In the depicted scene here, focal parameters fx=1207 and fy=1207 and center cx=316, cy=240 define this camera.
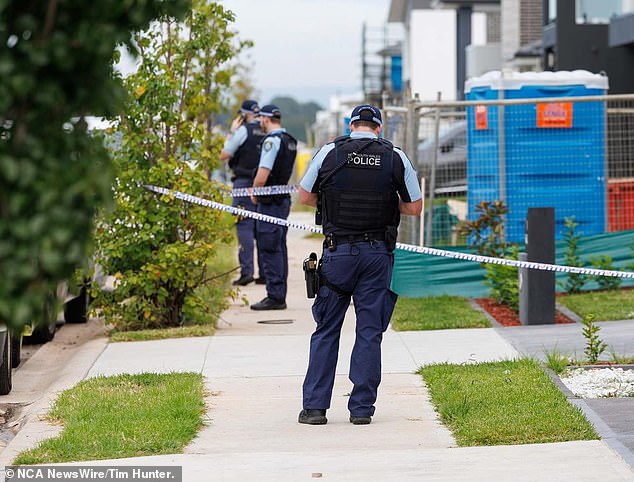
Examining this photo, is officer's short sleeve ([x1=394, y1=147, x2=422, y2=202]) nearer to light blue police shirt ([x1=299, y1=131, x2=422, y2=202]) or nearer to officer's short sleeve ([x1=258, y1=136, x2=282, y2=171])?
light blue police shirt ([x1=299, y1=131, x2=422, y2=202])

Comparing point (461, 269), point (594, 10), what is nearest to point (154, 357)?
point (461, 269)

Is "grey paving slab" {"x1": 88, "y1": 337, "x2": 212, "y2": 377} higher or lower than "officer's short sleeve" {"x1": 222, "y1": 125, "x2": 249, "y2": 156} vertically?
lower

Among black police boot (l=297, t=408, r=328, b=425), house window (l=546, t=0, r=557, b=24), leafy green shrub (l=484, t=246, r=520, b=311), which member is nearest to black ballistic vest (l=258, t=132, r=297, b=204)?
leafy green shrub (l=484, t=246, r=520, b=311)

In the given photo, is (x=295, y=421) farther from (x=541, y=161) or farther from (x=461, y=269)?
(x=541, y=161)

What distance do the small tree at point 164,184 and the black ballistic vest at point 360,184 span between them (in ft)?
11.7

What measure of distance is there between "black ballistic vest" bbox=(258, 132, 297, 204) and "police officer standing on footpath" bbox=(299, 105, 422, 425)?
16.9ft

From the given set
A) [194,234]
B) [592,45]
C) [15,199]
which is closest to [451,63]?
[592,45]

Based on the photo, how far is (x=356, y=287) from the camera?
7277 mm

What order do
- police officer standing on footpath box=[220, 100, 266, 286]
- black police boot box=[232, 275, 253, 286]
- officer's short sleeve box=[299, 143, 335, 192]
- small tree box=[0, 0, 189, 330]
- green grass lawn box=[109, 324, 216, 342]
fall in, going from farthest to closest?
black police boot box=[232, 275, 253, 286] → police officer standing on footpath box=[220, 100, 266, 286] → green grass lawn box=[109, 324, 216, 342] → officer's short sleeve box=[299, 143, 335, 192] → small tree box=[0, 0, 189, 330]

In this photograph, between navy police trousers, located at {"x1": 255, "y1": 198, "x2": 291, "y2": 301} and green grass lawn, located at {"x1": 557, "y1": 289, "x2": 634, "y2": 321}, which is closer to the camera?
green grass lawn, located at {"x1": 557, "y1": 289, "x2": 634, "y2": 321}

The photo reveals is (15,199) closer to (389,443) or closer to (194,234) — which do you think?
(389,443)

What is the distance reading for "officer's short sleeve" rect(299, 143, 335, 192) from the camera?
23.7 feet

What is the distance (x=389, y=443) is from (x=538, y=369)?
6.52 feet

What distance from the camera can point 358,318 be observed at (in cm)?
728
